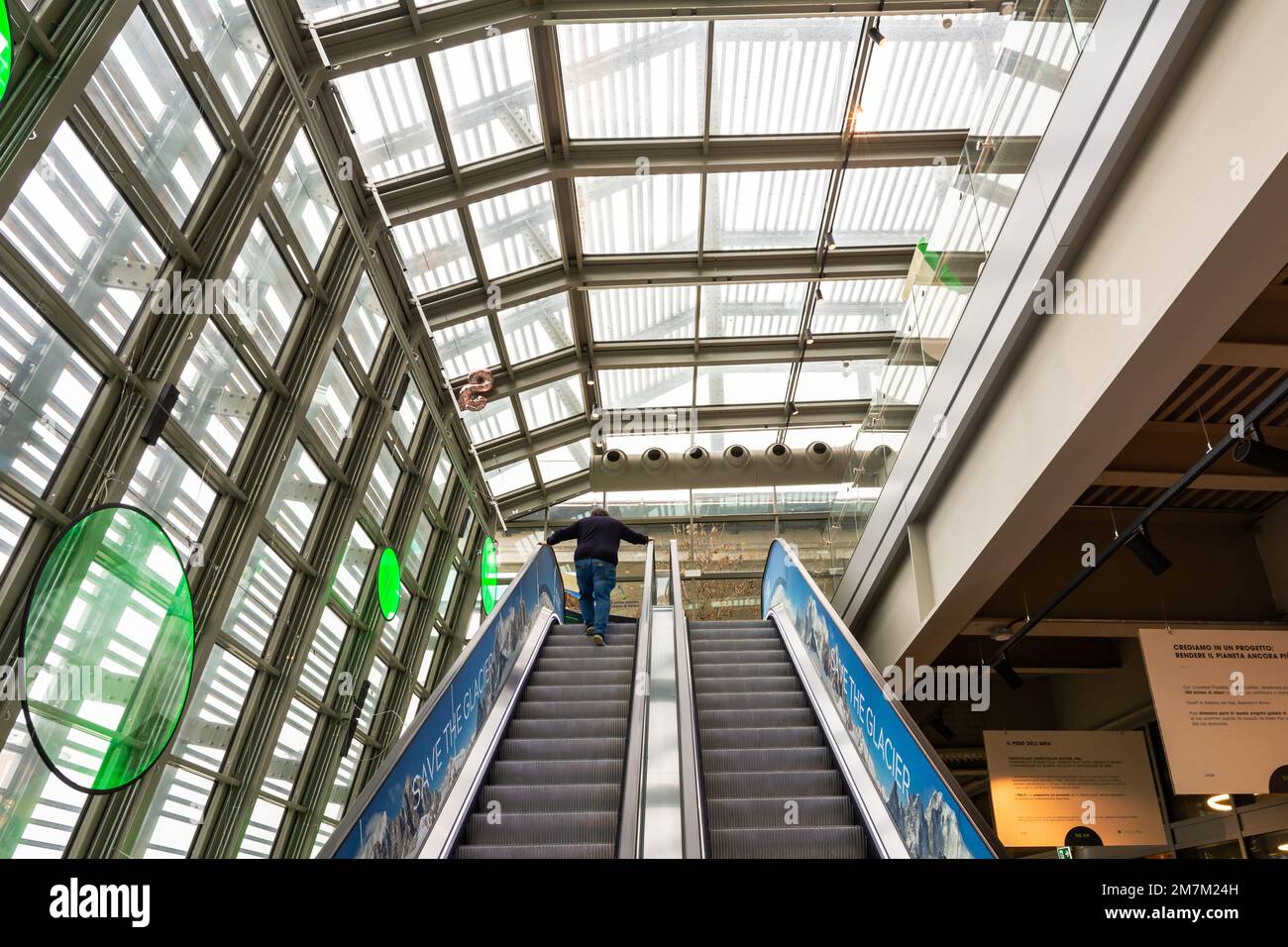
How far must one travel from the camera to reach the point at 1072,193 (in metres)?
5.04

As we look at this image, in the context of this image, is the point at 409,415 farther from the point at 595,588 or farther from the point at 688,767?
the point at 688,767

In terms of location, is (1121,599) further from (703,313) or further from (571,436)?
(571,436)

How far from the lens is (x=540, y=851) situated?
4.73m

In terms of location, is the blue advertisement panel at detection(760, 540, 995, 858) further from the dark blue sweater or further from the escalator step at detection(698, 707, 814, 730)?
the dark blue sweater

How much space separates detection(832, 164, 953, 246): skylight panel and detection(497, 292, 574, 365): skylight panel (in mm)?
4692

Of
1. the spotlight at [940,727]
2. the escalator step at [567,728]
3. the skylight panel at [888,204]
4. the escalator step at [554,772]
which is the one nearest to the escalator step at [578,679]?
the escalator step at [567,728]

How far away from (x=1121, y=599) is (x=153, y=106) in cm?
1017

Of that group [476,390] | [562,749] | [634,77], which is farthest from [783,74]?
[562,749]

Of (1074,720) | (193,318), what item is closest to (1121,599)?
(1074,720)

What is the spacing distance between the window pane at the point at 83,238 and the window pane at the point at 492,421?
28.9 ft

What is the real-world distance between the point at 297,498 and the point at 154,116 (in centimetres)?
462

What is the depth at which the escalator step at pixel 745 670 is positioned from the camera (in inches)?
325

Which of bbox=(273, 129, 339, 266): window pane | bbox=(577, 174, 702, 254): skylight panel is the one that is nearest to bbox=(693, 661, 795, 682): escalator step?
bbox=(273, 129, 339, 266): window pane

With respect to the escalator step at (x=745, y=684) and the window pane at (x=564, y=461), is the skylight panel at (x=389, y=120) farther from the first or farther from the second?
the window pane at (x=564, y=461)
